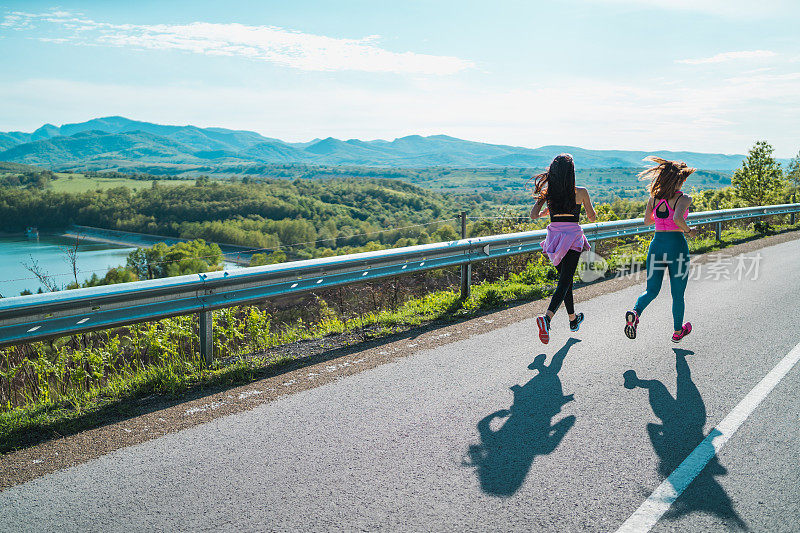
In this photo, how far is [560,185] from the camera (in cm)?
550

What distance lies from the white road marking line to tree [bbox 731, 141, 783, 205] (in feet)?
130

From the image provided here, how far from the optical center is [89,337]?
249 inches

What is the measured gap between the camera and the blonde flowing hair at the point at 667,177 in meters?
5.45

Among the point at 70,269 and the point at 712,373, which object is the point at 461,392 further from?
the point at 70,269

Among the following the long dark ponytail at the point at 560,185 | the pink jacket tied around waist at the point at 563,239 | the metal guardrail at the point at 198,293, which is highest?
the long dark ponytail at the point at 560,185

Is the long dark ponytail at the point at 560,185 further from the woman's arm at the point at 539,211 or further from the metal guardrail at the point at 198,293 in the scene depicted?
the metal guardrail at the point at 198,293

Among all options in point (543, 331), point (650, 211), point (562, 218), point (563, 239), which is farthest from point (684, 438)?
point (650, 211)

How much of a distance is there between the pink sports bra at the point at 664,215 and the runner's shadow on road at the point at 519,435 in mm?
2143

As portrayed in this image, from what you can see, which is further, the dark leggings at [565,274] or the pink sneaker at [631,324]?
the dark leggings at [565,274]

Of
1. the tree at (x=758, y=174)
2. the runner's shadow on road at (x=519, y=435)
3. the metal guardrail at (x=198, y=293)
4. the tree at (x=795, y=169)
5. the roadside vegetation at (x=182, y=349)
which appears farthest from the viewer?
the tree at (x=795, y=169)

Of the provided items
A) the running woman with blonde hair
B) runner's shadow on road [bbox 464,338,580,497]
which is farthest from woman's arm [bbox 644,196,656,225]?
runner's shadow on road [bbox 464,338,580,497]

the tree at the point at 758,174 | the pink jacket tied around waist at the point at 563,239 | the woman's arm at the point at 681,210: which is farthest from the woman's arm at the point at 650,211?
the tree at the point at 758,174

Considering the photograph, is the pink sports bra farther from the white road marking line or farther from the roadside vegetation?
the roadside vegetation

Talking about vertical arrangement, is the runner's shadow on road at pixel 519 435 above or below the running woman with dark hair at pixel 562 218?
below
